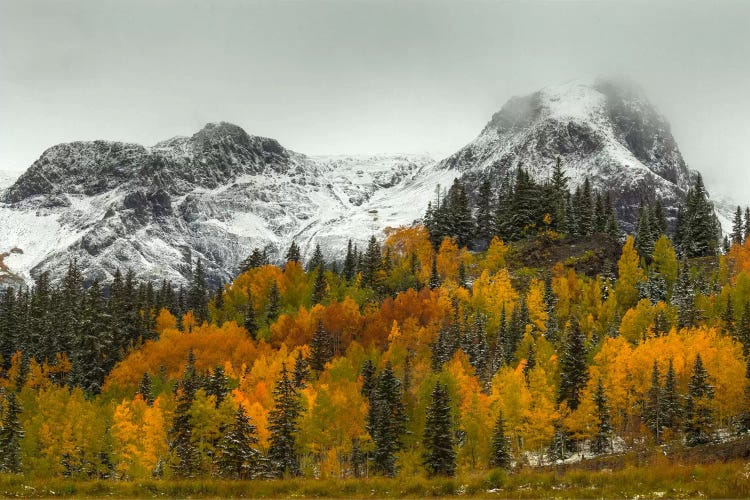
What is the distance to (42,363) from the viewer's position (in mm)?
110312

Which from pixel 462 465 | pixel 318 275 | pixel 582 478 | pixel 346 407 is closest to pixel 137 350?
pixel 318 275

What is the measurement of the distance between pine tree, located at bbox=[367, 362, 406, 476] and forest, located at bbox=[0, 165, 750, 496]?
22 cm

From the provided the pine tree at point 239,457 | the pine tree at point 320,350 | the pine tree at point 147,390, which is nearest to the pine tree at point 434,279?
the pine tree at point 320,350

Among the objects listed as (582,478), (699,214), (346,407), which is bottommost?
(346,407)

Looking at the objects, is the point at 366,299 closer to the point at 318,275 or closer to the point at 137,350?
the point at 318,275

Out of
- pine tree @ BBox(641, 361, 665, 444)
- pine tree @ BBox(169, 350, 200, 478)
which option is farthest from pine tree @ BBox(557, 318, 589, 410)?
pine tree @ BBox(169, 350, 200, 478)

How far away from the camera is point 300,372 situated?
3130 inches

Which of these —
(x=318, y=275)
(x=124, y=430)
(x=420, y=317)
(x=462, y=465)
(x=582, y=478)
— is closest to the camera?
(x=582, y=478)

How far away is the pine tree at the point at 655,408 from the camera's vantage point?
62.1 meters

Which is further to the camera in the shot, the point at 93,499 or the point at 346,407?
the point at 346,407

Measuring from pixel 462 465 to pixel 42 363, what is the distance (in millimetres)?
82022

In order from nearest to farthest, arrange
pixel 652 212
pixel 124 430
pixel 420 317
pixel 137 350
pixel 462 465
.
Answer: pixel 462 465, pixel 124 430, pixel 420 317, pixel 137 350, pixel 652 212

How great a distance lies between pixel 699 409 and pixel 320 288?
79366 millimetres

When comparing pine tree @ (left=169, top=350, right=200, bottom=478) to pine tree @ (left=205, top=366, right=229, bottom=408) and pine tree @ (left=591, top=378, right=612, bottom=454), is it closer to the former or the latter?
pine tree @ (left=205, top=366, right=229, bottom=408)
